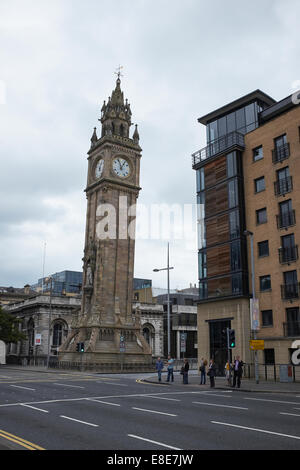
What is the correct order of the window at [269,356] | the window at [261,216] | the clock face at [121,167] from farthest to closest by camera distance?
the clock face at [121,167] → the window at [261,216] → the window at [269,356]

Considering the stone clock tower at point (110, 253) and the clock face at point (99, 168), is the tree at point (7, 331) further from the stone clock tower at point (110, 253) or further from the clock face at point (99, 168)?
the clock face at point (99, 168)

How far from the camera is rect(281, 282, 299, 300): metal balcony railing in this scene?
33.3 m

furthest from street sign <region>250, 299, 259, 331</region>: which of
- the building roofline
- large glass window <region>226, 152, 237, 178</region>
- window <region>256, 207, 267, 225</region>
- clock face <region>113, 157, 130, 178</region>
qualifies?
clock face <region>113, 157, 130, 178</region>

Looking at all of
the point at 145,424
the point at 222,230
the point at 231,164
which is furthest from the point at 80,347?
the point at 145,424

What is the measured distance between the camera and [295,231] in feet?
112

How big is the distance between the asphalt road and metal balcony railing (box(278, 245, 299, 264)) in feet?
53.5

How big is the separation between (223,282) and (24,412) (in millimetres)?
26104

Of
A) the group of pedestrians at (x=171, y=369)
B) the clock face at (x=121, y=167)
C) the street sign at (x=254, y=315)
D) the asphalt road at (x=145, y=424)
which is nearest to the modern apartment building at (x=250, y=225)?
the street sign at (x=254, y=315)

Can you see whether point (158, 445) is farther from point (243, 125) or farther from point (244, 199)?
point (243, 125)

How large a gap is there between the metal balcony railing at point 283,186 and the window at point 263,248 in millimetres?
4248

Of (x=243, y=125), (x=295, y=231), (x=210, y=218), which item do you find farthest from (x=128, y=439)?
(x=243, y=125)

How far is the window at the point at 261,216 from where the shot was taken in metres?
37.4

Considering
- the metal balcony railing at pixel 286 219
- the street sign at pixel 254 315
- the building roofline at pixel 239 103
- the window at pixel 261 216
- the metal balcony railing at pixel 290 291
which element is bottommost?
the street sign at pixel 254 315

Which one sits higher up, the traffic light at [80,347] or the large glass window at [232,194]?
the large glass window at [232,194]
